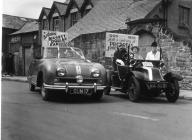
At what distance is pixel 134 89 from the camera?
764cm

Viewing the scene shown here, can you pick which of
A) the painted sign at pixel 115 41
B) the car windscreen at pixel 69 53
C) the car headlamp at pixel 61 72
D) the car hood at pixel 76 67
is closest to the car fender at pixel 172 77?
the car hood at pixel 76 67

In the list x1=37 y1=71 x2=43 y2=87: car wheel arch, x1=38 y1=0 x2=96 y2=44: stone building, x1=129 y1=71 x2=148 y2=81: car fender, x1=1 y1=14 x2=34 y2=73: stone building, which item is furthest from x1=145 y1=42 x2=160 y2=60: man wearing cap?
x1=38 y1=0 x2=96 y2=44: stone building

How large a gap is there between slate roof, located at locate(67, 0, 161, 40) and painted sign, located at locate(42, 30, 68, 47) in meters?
3.76

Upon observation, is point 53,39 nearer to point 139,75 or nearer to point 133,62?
point 133,62

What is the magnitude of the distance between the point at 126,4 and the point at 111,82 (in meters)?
→ 10.2

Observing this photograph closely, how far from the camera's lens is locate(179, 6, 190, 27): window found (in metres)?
16.3

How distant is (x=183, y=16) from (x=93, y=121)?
12.7m

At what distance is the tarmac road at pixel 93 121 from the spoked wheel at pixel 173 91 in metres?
0.70

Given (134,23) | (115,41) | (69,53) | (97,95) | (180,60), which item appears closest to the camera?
(97,95)

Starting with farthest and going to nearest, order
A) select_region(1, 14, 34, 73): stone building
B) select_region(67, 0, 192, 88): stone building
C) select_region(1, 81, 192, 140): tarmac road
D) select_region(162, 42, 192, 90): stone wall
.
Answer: select_region(67, 0, 192, 88): stone building
select_region(162, 42, 192, 90): stone wall
select_region(1, 81, 192, 140): tarmac road
select_region(1, 14, 34, 73): stone building

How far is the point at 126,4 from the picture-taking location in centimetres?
1847

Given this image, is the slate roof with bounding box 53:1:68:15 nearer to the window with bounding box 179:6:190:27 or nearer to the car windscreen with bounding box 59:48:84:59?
the window with bounding box 179:6:190:27

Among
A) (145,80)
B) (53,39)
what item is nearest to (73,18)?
(53,39)

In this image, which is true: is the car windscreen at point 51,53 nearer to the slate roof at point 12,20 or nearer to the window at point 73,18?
the slate roof at point 12,20
